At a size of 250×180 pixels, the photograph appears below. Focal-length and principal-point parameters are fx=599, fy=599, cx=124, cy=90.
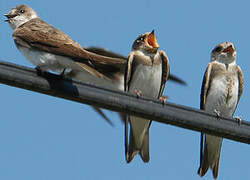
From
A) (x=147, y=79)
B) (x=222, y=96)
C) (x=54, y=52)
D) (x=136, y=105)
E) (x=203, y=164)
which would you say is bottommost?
(x=203, y=164)

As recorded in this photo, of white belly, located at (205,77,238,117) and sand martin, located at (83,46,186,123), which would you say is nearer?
sand martin, located at (83,46,186,123)

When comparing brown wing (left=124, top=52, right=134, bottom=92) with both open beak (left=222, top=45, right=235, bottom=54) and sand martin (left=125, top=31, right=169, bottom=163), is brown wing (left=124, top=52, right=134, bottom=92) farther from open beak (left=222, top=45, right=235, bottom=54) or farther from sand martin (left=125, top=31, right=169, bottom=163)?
open beak (left=222, top=45, right=235, bottom=54)

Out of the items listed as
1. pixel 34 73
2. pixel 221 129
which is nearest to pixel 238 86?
pixel 221 129

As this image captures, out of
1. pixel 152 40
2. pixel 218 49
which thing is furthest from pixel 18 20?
pixel 218 49

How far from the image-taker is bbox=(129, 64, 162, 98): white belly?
7570mm

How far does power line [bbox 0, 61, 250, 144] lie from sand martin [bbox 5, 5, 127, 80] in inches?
34.9

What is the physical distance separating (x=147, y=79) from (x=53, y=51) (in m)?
2.11

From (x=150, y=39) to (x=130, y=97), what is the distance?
3.42 meters

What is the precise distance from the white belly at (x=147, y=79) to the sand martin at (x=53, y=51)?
1440mm

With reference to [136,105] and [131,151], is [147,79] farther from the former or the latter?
[136,105]

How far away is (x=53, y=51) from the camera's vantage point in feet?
18.7

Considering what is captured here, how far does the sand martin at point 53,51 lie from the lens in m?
5.39

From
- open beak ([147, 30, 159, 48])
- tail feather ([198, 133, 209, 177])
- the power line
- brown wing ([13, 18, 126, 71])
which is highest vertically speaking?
open beak ([147, 30, 159, 48])

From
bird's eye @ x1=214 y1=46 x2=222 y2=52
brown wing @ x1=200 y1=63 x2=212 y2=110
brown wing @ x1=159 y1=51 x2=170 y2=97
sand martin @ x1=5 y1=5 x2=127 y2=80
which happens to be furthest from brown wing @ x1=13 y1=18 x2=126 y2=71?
bird's eye @ x1=214 y1=46 x2=222 y2=52
